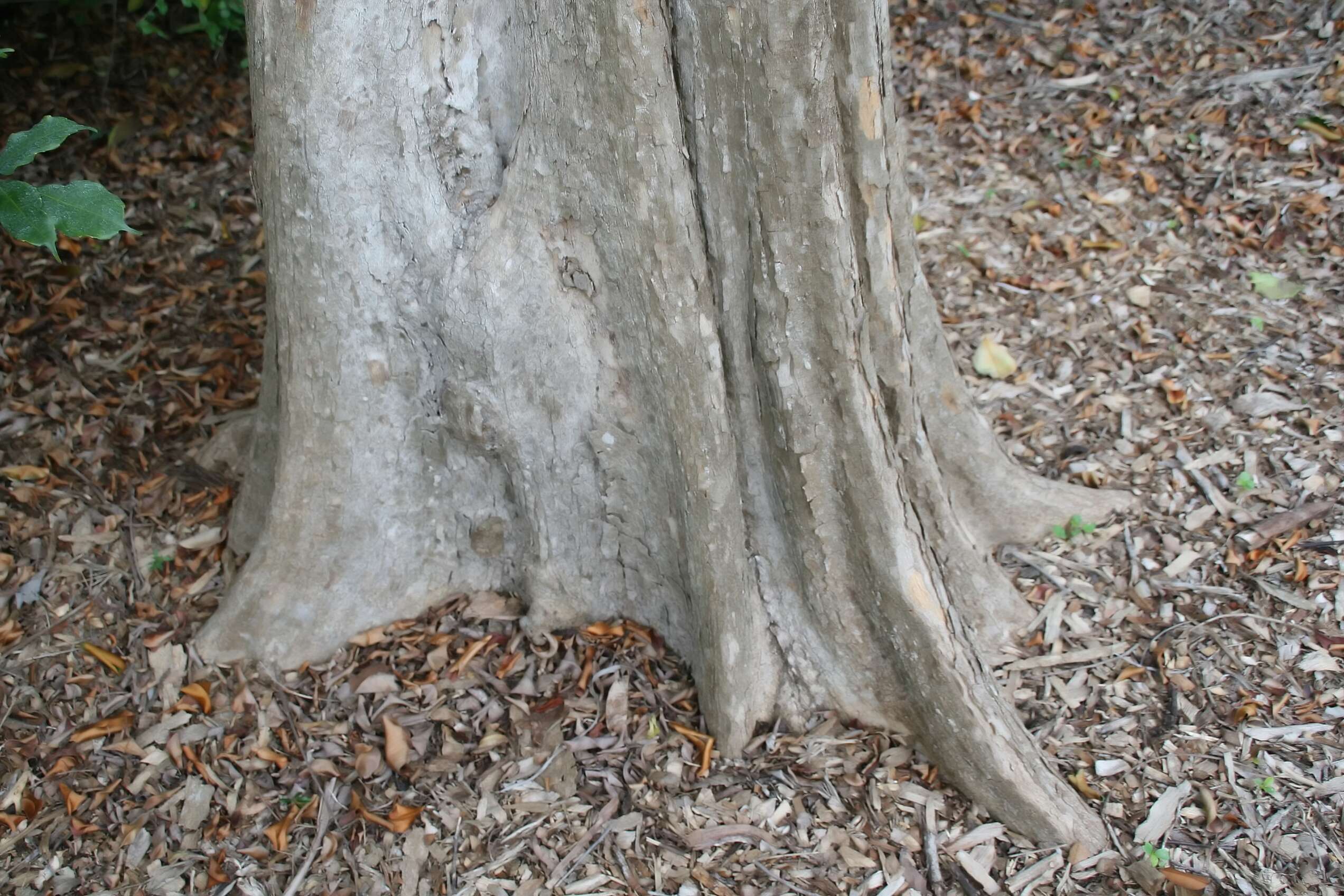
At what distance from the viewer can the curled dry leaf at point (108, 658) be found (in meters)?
2.89

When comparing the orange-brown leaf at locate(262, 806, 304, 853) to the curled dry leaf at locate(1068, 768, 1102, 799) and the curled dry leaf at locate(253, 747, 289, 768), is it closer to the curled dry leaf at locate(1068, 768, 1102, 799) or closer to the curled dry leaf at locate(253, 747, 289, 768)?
the curled dry leaf at locate(253, 747, 289, 768)

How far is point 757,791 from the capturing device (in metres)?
2.63

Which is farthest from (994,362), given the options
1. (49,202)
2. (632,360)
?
(49,202)

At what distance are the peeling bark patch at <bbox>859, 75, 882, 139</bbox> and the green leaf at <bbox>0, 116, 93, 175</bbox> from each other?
1.44m

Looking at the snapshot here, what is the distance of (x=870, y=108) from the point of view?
83.7 inches

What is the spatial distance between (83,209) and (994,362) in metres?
2.84

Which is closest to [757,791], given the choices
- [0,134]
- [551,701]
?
[551,701]

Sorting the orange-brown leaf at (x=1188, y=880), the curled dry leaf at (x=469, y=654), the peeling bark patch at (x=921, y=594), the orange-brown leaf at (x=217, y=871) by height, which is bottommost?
the orange-brown leaf at (x=217, y=871)

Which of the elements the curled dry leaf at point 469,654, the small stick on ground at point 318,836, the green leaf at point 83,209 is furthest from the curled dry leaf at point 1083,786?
the green leaf at point 83,209

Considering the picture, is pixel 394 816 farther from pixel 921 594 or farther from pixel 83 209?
pixel 83 209

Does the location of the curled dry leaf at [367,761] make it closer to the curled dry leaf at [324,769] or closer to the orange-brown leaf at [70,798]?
the curled dry leaf at [324,769]

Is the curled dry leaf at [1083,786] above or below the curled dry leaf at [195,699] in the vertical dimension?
below

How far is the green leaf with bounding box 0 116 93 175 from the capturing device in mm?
1817

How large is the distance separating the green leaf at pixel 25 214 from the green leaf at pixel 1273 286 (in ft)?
12.0
